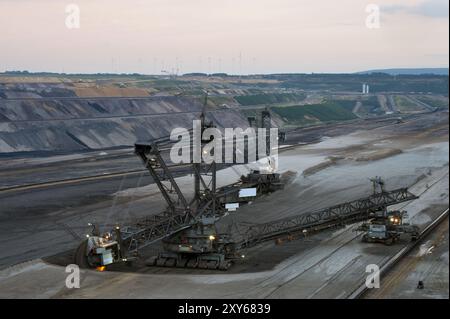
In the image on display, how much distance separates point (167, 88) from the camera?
187 metres

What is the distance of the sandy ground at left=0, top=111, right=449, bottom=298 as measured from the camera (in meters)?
36.6

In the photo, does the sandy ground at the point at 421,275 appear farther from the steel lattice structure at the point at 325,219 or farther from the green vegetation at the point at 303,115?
the green vegetation at the point at 303,115

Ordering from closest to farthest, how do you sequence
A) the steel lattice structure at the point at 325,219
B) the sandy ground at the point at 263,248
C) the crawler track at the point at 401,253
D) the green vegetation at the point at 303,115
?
1. the crawler track at the point at 401,253
2. the sandy ground at the point at 263,248
3. the steel lattice structure at the point at 325,219
4. the green vegetation at the point at 303,115

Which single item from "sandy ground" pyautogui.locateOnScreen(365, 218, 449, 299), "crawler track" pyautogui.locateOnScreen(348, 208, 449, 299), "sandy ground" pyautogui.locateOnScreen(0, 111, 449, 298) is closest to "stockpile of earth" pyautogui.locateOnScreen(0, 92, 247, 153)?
"sandy ground" pyautogui.locateOnScreen(0, 111, 449, 298)

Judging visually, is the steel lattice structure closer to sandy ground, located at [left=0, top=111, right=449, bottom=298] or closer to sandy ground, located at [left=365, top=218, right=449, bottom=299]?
sandy ground, located at [left=0, top=111, right=449, bottom=298]

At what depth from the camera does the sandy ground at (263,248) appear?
36.6 meters

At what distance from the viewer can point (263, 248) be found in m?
47.2

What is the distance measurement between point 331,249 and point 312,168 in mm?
45495

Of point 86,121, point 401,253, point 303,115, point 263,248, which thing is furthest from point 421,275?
point 303,115

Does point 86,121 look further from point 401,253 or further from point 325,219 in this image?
point 401,253

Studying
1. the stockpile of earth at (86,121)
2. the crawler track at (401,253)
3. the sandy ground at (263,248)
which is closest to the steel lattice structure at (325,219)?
the sandy ground at (263,248)
